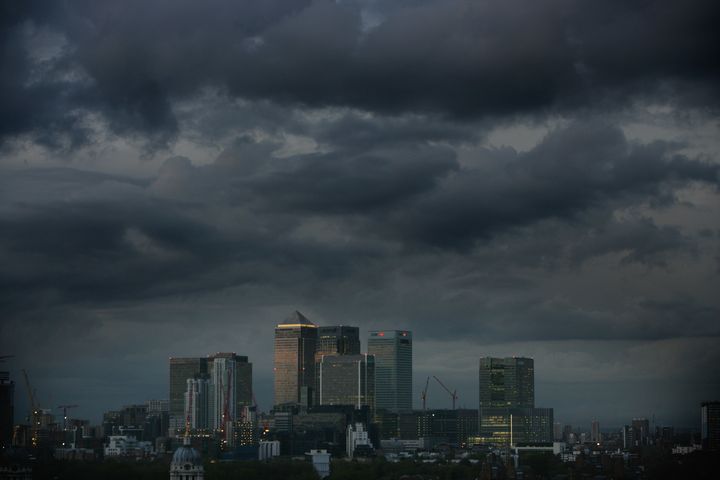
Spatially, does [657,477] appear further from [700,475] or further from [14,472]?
[14,472]

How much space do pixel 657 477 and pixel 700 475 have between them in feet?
72.3

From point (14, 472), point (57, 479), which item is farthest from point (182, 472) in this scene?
point (57, 479)

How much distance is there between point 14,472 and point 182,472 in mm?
25714

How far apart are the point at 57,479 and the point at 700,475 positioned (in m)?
81.7

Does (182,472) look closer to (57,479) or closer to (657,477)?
(57,479)

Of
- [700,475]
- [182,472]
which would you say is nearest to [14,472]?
[182,472]

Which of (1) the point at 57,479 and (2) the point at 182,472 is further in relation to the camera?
(1) the point at 57,479

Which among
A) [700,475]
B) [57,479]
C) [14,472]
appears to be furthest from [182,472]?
[700,475]

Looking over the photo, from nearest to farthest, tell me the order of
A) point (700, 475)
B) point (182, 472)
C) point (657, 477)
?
point (182, 472) < point (700, 475) < point (657, 477)

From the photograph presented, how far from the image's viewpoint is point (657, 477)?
7657 inches

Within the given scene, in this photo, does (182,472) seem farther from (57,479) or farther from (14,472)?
(57,479)

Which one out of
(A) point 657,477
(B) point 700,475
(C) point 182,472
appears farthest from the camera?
(A) point 657,477

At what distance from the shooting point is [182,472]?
158375mm

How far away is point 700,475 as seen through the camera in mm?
172750
